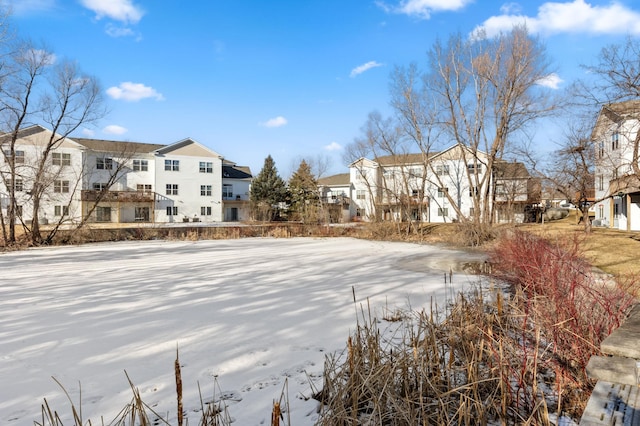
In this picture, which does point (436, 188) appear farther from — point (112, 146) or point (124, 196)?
point (112, 146)

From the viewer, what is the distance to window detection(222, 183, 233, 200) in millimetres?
47781

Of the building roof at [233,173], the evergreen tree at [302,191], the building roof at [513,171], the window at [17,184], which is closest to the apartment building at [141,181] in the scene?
the building roof at [233,173]

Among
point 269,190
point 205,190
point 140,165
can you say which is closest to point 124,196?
point 140,165

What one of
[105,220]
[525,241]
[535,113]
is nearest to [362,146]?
[535,113]

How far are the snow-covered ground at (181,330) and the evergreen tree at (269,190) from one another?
33.4m

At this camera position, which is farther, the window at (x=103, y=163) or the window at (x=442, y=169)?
the window at (x=442, y=169)

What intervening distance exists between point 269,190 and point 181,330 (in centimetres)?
4001

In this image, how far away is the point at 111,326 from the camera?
538 centimetres

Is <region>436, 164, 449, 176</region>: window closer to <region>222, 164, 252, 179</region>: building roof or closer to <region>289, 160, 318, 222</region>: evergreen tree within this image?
<region>289, 160, 318, 222</region>: evergreen tree

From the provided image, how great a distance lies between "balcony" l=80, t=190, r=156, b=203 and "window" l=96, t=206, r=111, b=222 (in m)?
1.46

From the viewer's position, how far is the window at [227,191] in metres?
47.8

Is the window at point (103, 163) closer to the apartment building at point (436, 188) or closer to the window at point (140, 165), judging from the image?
the window at point (140, 165)

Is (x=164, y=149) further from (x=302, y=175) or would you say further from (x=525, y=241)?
(x=525, y=241)

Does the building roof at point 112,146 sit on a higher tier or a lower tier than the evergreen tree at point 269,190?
higher
